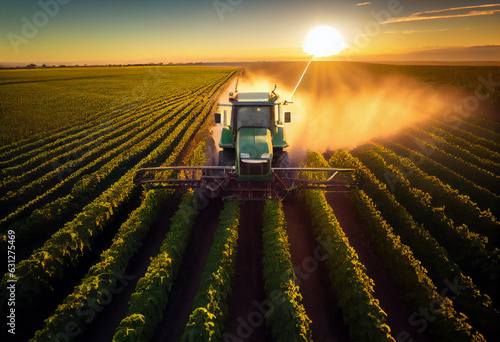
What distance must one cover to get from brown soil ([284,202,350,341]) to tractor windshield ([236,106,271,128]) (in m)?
4.93

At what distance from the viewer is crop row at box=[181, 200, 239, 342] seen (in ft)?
18.5

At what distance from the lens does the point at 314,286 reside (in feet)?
26.2

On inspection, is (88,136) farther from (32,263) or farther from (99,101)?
(99,101)

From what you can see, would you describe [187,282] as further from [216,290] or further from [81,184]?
[81,184]

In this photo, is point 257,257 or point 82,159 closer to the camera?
point 257,257

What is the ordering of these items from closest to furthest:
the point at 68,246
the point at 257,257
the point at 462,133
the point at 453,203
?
the point at 68,246 < the point at 257,257 < the point at 453,203 < the point at 462,133

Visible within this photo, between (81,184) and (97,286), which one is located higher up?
(81,184)

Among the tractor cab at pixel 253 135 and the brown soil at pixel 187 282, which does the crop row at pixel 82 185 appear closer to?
the brown soil at pixel 187 282

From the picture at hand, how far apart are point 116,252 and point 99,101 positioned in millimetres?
43678

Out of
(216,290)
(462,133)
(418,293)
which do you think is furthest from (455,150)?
(216,290)

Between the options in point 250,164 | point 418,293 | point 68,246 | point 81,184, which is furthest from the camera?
point 81,184

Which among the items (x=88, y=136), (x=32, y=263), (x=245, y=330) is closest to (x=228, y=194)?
(x=245, y=330)

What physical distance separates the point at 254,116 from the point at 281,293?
8165mm

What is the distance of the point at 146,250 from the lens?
9.36 m
